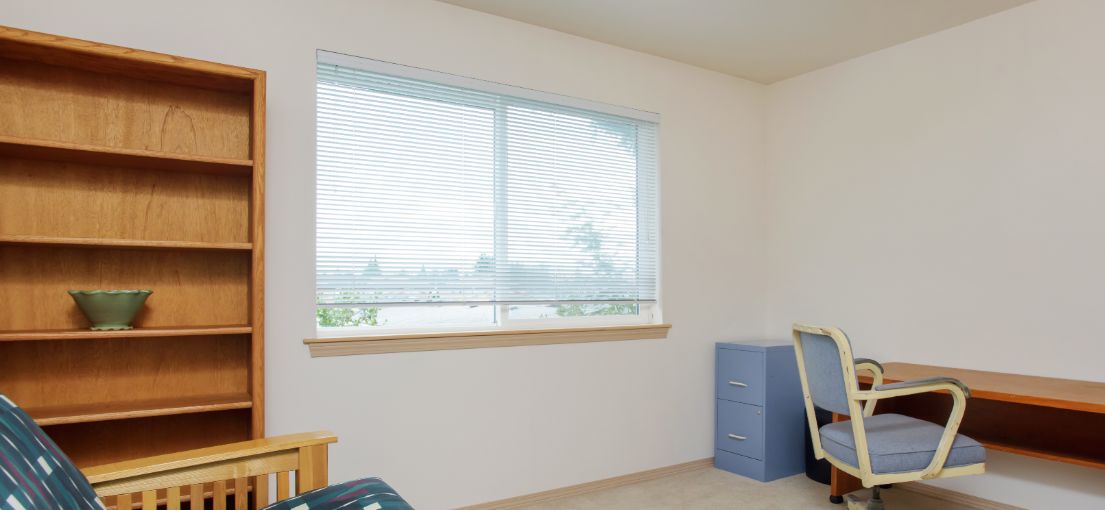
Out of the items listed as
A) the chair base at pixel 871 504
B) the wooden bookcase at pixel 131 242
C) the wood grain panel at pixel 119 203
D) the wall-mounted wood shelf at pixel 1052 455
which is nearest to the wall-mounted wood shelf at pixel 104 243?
the wooden bookcase at pixel 131 242

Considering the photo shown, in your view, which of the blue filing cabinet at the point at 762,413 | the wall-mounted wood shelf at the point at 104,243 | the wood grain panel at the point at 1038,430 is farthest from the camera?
the blue filing cabinet at the point at 762,413

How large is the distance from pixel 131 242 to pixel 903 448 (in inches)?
106

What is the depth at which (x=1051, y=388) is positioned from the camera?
258 centimetres

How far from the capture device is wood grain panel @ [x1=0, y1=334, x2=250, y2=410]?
211 cm

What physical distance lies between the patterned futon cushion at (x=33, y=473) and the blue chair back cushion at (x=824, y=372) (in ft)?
7.45

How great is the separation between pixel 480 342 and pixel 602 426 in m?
0.87

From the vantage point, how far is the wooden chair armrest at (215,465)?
1.62m

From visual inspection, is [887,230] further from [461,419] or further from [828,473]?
[461,419]

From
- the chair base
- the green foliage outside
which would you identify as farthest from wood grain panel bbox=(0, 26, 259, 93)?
the chair base

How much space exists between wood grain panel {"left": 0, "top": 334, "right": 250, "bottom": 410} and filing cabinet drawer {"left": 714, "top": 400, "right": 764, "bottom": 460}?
2577 millimetres

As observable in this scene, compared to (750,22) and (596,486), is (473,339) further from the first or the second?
(750,22)

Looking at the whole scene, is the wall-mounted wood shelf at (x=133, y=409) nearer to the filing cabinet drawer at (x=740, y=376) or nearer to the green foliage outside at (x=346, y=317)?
the green foliage outside at (x=346, y=317)

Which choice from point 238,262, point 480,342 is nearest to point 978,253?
point 480,342

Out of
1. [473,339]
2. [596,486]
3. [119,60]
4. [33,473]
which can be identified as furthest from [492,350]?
[33,473]
